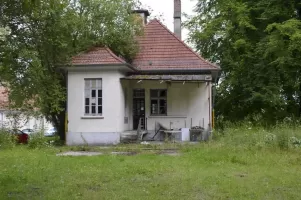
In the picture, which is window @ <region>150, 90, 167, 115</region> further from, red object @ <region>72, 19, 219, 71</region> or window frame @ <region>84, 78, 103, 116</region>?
window frame @ <region>84, 78, 103, 116</region>

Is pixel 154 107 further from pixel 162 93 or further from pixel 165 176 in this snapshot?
pixel 165 176

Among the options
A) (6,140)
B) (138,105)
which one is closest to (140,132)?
(138,105)

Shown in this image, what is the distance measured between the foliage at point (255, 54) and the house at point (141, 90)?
4805 millimetres

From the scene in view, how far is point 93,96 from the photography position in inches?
915

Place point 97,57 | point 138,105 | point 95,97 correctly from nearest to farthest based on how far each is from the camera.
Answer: point 97,57
point 95,97
point 138,105

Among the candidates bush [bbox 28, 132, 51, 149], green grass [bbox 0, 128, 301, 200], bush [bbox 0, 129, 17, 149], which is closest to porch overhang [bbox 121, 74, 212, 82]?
bush [bbox 28, 132, 51, 149]

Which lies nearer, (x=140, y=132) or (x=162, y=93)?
(x=140, y=132)

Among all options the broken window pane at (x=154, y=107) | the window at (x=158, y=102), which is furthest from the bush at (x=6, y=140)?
the window at (x=158, y=102)

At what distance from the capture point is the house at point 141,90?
2289cm

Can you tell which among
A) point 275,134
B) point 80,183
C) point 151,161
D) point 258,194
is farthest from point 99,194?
point 275,134

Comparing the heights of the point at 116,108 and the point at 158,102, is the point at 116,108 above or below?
below

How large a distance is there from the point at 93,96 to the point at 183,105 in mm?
5150

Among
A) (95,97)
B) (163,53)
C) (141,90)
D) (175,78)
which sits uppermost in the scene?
(163,53)

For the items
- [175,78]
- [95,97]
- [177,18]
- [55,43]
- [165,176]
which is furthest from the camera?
[177,18]
